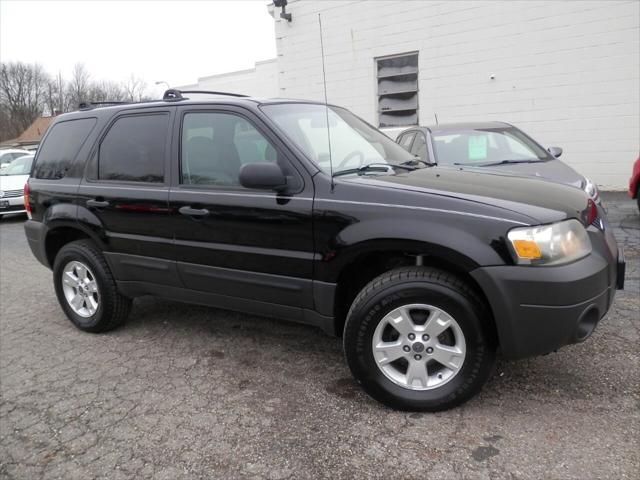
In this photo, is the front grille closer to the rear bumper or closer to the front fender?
the rear bumper

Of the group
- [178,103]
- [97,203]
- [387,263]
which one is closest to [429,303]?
[387,263]

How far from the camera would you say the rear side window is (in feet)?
13.8

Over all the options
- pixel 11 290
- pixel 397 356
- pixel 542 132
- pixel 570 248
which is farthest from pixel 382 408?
pixel 542 132

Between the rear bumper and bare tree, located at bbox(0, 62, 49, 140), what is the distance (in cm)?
6057

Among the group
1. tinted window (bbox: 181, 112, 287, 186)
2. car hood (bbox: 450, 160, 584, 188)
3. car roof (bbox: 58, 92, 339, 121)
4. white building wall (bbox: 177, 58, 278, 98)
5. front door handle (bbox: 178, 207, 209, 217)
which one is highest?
white building wall (bbox: 177, 58, 278, 98)

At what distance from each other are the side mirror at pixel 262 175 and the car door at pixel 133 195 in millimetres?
871

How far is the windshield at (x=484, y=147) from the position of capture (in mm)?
6051

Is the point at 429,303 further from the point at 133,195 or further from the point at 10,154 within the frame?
the point at 10,154

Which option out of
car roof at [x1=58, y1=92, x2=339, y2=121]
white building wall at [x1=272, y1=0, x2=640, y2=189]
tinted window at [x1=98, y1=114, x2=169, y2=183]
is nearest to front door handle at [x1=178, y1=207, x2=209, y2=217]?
tinted window at [x1=98, y1=114, x2=169, y2=183]

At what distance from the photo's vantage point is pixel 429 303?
267 cm

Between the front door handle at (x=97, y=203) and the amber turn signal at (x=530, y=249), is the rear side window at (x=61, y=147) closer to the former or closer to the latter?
the front door handle at (x=97, y=203)

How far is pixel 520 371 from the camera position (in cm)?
315

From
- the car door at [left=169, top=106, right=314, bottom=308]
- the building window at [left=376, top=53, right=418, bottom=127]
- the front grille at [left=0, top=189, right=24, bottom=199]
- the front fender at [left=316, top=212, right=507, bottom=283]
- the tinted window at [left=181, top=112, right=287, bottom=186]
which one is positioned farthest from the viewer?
the front grille at [left=0, top=189, right=24, bottom=199]

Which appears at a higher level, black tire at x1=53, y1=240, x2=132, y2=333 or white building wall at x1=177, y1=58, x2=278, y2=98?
white building wall at x1=177, y1=58, x2=278, y2=98
